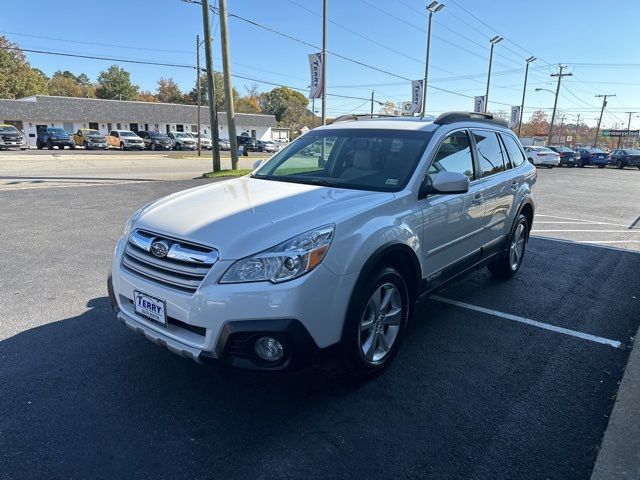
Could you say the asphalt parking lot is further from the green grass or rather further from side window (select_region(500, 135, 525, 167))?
the green grass

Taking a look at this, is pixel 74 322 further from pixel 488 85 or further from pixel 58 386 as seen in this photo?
pixel 488 85

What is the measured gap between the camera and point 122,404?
2.95 metres

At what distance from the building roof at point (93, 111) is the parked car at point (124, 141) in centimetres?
1729

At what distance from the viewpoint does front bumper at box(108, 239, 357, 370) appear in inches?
102

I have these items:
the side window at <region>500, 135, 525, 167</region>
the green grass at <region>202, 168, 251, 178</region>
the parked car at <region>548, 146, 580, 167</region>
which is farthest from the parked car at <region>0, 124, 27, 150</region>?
the parked car at <region>548, 146, 580, 167</region>

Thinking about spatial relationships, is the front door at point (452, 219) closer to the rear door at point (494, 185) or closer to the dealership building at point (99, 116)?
the rear door at point (494, 185)

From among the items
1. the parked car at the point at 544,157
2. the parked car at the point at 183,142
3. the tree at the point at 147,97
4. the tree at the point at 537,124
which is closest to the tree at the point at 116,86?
the tree at the point at 147,97

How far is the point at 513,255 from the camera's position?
18.8 feet

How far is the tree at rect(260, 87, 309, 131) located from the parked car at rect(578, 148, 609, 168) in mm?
71801

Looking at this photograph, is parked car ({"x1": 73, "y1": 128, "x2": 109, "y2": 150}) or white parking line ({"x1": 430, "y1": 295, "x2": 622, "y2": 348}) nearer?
white parking line ({"x1": 430, "y1": 295, "x2": 622, "y2": 348})

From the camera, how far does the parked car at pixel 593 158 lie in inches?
1518

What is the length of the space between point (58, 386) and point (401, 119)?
12.1 feet

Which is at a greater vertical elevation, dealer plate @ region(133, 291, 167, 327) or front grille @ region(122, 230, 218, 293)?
front grille @ region(122, 230, 218, 293)

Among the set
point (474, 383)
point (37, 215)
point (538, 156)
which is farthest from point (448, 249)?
point (538, 156)
